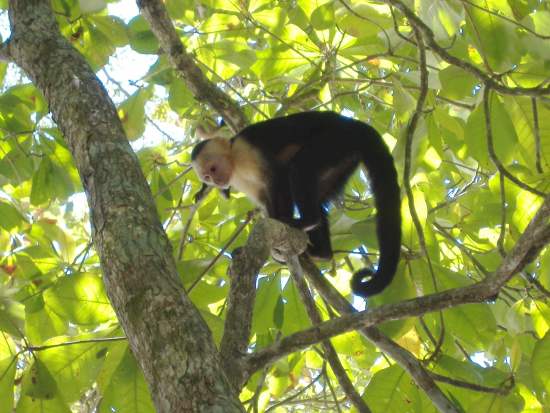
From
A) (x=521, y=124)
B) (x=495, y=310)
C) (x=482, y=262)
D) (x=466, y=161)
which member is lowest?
(x=495, y=310)

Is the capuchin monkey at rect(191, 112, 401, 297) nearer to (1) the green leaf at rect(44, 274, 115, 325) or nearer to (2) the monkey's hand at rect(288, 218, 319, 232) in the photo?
(2) the monkey's hand at rect(288, 218, 319, 232)

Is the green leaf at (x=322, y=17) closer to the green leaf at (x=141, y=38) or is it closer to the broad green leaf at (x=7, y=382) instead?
the green leaf at (x=141, y=38)

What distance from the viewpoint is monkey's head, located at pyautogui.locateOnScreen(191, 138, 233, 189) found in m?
2.99

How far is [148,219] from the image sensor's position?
135 cm

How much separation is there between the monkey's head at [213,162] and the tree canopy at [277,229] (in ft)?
0.29

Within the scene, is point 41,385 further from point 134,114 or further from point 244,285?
point 134,114

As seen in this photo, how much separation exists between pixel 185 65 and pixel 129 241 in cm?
129

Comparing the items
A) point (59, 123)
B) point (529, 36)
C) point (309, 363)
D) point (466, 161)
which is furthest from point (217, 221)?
point (529, 36)

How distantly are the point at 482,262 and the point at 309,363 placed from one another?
3.69 ft

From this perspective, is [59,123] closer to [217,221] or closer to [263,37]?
[217,221]

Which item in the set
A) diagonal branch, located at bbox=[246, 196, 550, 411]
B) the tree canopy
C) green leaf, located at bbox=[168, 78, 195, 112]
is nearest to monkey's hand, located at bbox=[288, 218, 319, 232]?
the tree canopy

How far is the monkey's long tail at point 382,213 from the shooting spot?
2.09 meters

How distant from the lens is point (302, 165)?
2.83 meters

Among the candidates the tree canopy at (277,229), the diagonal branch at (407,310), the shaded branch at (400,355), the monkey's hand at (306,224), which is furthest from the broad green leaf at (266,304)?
the diagonal branch at (407,310)
